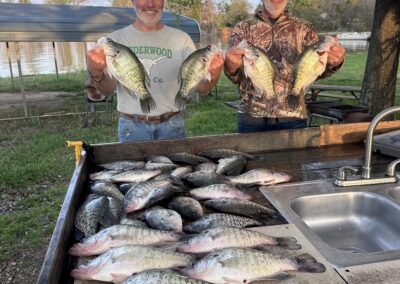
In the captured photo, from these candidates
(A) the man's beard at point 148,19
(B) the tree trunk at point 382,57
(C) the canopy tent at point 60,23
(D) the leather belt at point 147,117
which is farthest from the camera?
(C) the canopy tent at point 60,23

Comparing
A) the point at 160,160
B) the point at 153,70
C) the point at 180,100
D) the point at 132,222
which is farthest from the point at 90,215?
the point at 153,70

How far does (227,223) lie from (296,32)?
2.23 metres

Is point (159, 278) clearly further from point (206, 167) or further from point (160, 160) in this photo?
point (160, 160)

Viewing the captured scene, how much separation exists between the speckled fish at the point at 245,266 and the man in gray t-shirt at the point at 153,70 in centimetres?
197

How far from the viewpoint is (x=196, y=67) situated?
298 centimetres

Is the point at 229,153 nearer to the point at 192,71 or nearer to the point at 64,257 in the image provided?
the point at 192,71

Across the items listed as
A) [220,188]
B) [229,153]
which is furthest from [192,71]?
[220,188]

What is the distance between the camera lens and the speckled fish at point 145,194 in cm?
231

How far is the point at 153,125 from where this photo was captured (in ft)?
11.7

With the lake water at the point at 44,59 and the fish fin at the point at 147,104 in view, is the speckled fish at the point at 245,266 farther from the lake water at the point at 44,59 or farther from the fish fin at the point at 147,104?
the lake water at the point at 44,59

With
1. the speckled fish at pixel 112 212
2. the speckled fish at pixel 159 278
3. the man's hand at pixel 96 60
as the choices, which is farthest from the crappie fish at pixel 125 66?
the speckled fish at pixel 159 278

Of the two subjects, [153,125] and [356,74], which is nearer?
[153,125]

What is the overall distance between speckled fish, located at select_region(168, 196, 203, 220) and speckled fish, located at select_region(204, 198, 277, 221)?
0.12m

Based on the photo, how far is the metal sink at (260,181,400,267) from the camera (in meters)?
2.50
